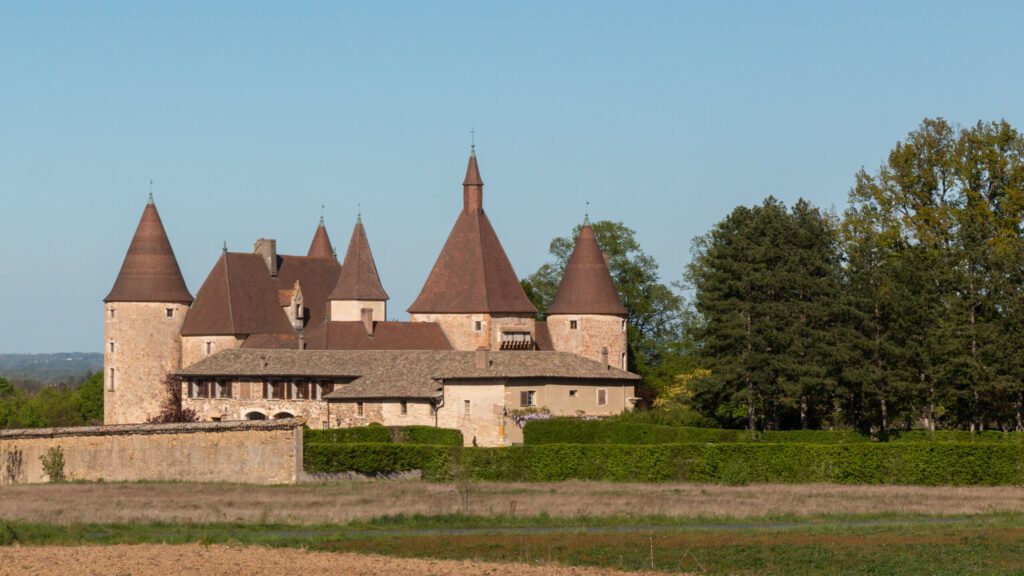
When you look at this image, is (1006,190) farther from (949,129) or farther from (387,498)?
(387,498)

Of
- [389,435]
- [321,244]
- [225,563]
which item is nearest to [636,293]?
[321,244]

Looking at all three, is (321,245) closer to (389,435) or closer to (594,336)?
(594,336)

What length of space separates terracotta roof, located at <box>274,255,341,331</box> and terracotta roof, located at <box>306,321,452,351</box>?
556 cm

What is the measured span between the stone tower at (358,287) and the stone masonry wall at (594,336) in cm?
994

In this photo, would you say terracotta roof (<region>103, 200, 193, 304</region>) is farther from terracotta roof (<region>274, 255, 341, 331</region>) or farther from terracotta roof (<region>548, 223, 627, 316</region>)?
terracotta roof (<region>548, 223, 627, 316</region>)

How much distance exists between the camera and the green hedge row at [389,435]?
57531 millimetres

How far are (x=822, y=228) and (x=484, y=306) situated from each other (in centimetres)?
2044

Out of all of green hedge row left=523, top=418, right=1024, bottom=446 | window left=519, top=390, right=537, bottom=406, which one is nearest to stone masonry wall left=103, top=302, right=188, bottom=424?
window left=519, top=390, right=537, bottom=406

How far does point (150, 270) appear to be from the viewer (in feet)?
276

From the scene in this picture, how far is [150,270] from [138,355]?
13.7ft

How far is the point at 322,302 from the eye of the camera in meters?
89.0

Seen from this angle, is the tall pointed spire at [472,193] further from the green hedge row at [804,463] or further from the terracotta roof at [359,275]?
the green hedge row at [804,463]

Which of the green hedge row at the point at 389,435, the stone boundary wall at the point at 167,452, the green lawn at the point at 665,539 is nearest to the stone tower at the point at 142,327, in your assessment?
the green hedge row at the point at 389,435

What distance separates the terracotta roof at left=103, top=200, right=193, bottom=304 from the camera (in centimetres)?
8375
